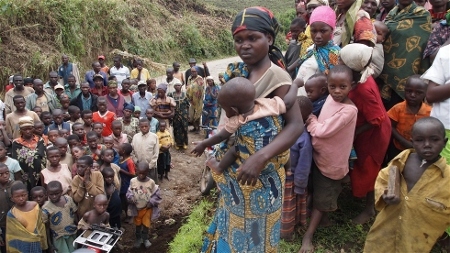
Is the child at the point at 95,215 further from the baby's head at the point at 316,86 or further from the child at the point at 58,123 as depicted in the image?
the baby's head at the point at 316,86

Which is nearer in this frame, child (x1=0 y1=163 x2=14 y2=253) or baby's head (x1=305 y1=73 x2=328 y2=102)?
baby's head (x1=305 y1=73 x2=328 y2=102)

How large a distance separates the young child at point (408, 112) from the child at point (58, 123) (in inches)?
165

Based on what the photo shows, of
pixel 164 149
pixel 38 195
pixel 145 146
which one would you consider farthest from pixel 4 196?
pixel 164 149

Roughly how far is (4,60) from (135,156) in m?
5.80

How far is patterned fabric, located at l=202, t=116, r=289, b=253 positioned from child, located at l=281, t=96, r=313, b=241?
0.92 meters

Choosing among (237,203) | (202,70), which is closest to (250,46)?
(237,203)

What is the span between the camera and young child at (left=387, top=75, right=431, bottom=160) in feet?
10.4

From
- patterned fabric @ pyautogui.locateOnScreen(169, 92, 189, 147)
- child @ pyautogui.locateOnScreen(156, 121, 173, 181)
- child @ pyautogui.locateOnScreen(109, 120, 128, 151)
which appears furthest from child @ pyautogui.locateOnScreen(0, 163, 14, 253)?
patterned fabric @ pyautogui.locateOnScreen(169, 92, 189, 147)

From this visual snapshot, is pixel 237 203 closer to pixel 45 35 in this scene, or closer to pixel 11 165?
pixel 11 165

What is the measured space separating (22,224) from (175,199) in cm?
260

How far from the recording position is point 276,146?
1717 millimetres

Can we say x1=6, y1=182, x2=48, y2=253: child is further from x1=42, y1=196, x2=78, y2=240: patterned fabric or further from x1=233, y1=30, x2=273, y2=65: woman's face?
x1=233, y1=30, x2=273, y2=65: woman's face

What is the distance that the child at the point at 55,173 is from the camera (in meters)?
4.24

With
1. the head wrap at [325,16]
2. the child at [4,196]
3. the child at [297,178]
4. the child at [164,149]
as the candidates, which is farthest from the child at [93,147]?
the head wrap at [325,16]
